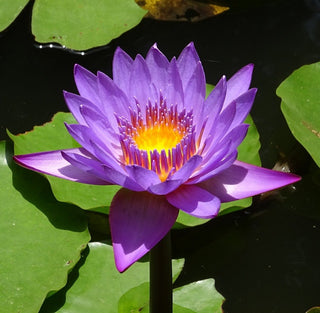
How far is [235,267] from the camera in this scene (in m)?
2.13

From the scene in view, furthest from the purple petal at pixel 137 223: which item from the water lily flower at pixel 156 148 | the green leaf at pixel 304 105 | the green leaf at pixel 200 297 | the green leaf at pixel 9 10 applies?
the green leaf at pixel 9 10

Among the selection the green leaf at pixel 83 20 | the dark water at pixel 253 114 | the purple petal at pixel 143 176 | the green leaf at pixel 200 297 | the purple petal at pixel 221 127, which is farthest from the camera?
the green leaf at pixel 83 20

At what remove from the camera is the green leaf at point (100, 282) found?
180 centimetres

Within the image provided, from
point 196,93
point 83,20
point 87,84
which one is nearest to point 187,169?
point 196,93

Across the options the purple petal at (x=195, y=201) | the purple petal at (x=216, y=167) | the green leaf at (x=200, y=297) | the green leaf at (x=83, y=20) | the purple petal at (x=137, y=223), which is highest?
the purple petal at (x=216, y=167)

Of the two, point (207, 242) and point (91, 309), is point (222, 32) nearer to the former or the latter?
point (207, 242)

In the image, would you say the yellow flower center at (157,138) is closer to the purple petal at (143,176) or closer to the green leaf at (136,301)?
the purple petal at (143,176)

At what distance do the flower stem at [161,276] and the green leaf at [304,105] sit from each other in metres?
0.83

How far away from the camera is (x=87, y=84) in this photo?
58.1 inches

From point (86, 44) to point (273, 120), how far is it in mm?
872

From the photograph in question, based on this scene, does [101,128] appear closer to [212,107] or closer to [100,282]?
[212,107]

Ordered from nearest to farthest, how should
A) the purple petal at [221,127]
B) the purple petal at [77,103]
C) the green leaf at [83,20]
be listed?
the purple petal at [221,127] < the purple petal at [77,103] < the green leaf at [83,20]

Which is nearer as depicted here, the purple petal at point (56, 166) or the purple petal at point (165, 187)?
the purple petal at point (165, 187)

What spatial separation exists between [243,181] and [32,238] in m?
0.79
